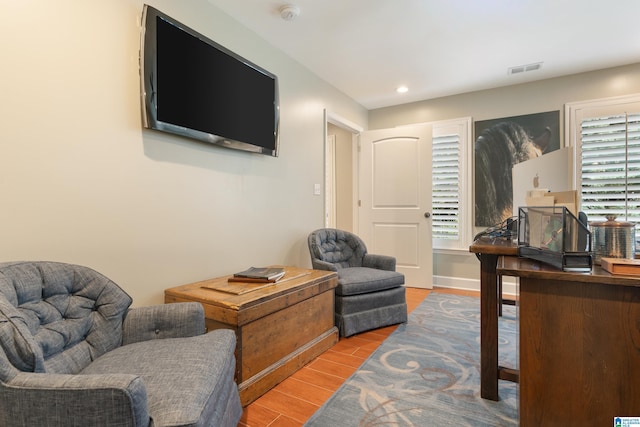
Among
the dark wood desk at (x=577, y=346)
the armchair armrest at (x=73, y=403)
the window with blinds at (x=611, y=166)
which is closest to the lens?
the armchair armrest at (x=73, y=403)

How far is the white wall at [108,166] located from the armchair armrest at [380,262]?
3.69 feet

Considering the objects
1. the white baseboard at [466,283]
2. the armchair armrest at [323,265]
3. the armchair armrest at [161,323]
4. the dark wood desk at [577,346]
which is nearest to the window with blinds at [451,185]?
the white baseboard at [466,283]

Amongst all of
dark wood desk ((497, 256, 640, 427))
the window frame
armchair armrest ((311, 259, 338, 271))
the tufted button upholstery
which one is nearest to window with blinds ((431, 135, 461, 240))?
the window frame

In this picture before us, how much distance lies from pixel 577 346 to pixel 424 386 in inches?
36.3

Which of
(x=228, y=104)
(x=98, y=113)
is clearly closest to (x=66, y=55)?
(x=98, y=113)

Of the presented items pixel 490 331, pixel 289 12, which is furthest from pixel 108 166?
pixel 490 331

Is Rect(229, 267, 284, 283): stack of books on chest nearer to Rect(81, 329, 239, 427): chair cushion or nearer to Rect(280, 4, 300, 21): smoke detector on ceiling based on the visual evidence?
Rect(81, 329, 239, 427): chair cushion

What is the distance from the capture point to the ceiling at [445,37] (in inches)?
92.3

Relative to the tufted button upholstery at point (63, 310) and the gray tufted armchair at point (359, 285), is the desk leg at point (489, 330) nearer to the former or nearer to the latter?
the gray tufted armchair at point (359, 285)

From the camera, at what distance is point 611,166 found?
333cm

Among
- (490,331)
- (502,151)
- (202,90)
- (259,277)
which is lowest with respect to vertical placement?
(490,331)

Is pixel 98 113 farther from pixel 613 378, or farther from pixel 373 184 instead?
pixel 373 184

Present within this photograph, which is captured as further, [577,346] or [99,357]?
[99,357]

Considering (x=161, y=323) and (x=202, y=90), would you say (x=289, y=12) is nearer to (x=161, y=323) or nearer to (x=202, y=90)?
(x=202, y=90)
